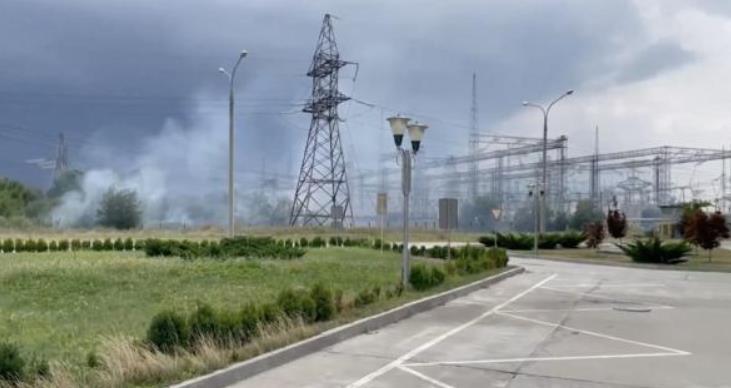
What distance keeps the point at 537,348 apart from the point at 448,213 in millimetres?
11795

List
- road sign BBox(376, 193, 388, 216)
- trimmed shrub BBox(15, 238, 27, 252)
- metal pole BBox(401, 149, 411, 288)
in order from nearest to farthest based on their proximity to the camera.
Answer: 1. metal pole BBox(401, 149, 411, 288)
2. trimmed shrub BBox(15, 238, 27, 252)
3. road sign BBox(376, 193, 388, 216)

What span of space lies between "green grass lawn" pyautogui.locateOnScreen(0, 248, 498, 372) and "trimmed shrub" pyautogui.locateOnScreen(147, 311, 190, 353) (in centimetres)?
80

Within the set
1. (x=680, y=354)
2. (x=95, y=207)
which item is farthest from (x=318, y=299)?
(x=95, y=207)

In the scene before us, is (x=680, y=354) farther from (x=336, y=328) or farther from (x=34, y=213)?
(x=34, y=213)

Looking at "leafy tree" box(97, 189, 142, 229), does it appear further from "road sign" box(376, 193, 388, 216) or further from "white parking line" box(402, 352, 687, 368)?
"white parking line" box(402, 352, 687, 368)

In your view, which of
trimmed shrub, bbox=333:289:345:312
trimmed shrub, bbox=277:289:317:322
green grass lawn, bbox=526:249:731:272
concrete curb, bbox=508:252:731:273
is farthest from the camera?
green grass lawn, bbox=526:249:731:272

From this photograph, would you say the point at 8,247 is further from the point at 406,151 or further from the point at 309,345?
the point at 309,345

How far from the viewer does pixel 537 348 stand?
36.0ft

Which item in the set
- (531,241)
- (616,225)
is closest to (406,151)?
(531,241)

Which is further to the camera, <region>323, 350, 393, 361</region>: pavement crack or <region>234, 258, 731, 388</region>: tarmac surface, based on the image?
<region>323, 350, 393, 361</region>: pavement crack

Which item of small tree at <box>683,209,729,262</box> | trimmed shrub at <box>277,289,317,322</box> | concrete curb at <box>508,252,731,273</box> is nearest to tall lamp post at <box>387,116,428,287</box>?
trimmed shrub at <box>277,289,317,322</box>

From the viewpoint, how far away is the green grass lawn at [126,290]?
1090 cm

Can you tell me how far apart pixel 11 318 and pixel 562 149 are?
87.3m

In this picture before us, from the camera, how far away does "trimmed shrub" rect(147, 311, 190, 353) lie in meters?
8.91
